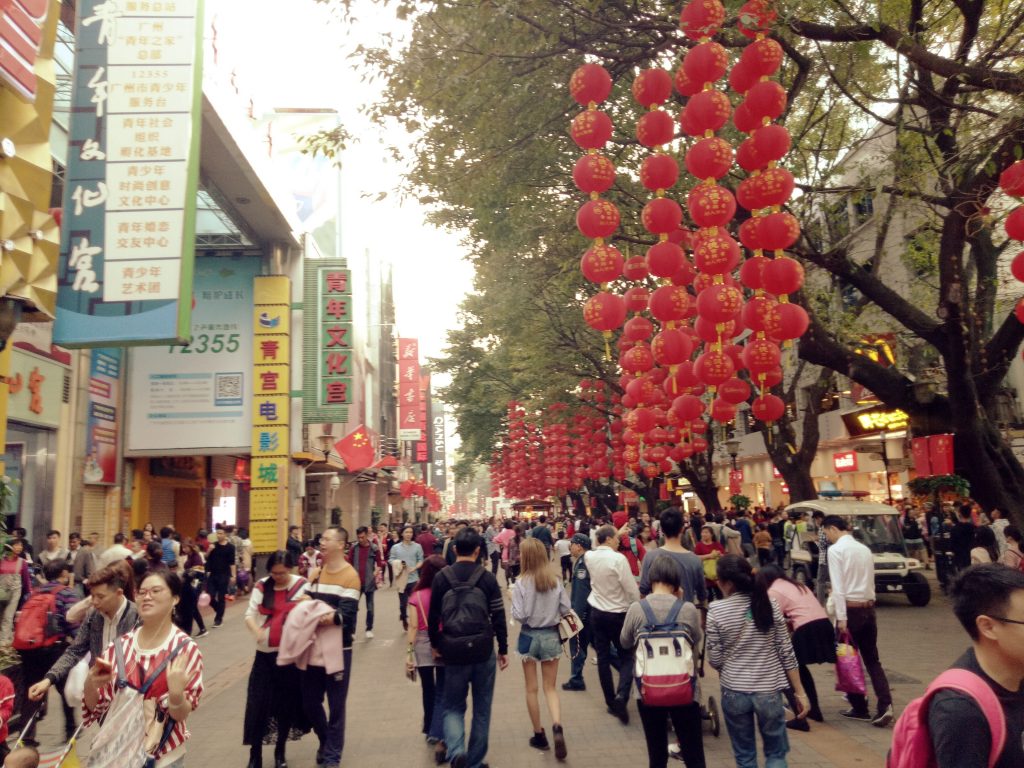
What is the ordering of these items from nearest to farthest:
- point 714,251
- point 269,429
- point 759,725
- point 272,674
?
point 759,725 → point 272,674 → point 714,251 → point 269,429

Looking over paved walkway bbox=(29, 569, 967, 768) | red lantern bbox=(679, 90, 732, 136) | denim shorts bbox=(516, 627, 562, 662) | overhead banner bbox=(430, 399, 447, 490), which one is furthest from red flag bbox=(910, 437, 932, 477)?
overhead banner bbox=(430, 399, 447, 490)

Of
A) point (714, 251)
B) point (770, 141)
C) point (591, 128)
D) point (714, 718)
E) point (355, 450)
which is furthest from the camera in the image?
point (355, 450)

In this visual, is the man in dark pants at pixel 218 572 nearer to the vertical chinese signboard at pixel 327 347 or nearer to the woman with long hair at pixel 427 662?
the vertical chinese signboard at pixel 327 347

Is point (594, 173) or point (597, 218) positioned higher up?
point (594, 173)

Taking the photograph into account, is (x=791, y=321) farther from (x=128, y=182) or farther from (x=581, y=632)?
(x=128, y=182)

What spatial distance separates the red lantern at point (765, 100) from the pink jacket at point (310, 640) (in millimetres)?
5490

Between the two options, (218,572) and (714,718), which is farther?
(218,572)

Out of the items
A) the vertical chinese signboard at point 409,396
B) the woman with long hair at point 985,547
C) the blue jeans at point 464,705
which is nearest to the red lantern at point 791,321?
the woman with long hair at point 985,547

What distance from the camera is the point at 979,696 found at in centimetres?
221

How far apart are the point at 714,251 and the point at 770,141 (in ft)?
3.51

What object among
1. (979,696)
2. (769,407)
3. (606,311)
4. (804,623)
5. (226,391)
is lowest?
(804,623)

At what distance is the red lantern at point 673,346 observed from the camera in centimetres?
912

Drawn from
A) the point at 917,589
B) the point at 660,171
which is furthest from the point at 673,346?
the point at 917,589

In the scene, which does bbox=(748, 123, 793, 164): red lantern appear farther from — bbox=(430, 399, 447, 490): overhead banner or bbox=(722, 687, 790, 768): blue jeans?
bbox=(430, 399, 447, 490): overhead banner
